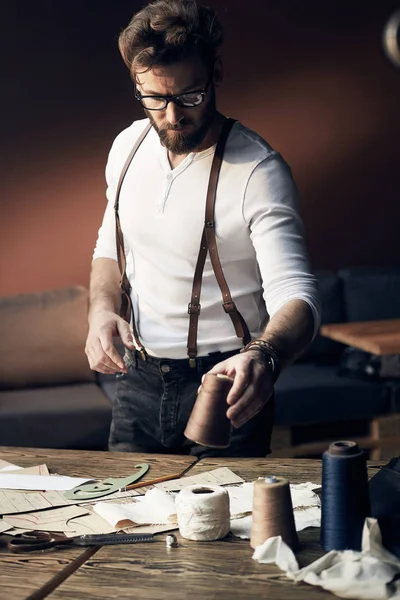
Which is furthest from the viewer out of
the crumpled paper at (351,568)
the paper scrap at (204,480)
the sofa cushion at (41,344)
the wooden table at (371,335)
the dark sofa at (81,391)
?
the sofa cushion at (41,344)

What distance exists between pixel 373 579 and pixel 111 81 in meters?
4.25

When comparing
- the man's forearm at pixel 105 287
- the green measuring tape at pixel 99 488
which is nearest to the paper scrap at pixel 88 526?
the green measuring tape at pixel 99 488

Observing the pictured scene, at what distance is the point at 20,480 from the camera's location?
7.37ft

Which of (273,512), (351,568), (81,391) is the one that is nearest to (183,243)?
(273,512)

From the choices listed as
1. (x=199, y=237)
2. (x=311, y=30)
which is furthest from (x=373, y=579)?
(x=311, y=30)

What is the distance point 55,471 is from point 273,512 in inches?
30.8

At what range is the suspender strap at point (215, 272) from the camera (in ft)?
8.07

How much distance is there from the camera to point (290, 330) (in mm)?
2137

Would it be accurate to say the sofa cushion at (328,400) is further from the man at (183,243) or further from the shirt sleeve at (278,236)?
the shirt sleeve at (278,236)

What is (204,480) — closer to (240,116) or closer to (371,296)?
(371,296)

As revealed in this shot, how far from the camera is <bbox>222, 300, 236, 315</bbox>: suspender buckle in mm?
2461

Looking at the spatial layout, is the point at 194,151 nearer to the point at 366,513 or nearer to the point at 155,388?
the point at 155,388

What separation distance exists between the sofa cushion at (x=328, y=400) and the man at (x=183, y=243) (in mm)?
2160

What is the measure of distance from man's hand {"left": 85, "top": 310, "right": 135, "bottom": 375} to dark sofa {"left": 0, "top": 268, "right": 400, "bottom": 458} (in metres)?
1.98
